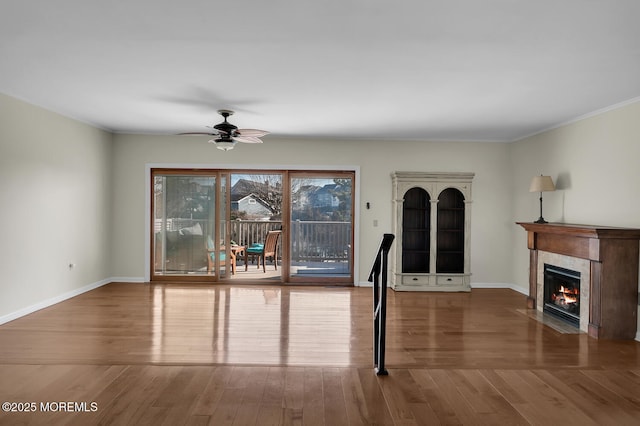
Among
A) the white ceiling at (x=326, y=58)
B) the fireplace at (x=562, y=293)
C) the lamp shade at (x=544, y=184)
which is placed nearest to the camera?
the white ceiling at (x=326, y=58)

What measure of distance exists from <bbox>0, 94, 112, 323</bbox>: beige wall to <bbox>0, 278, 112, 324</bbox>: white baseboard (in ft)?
0.04

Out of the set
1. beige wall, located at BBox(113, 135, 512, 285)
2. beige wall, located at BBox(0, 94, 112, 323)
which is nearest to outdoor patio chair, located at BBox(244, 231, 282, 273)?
beige wall, located at BBox(113, 135, 512, 285)

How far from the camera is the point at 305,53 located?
3.24 metres

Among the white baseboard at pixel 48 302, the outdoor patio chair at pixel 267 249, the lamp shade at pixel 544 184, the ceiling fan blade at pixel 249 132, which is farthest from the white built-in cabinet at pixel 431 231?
the white baseboard at pixel 48 302

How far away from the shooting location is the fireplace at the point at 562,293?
4763 mm

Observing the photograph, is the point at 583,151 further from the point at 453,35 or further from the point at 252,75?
the point at 252,75

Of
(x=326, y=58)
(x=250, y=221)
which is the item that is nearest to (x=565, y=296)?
(x=326, y=58)

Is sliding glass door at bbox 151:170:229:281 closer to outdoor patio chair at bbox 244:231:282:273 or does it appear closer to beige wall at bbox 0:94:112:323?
outdoor patio chair at bbox 244:231:282:273

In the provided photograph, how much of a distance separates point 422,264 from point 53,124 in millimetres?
5768

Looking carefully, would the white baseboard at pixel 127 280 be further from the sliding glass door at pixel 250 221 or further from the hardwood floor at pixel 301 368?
the hardwood floor at pixel 301 368

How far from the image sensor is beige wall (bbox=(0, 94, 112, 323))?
4.64 m

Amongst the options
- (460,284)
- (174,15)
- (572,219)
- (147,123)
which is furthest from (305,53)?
(460,284)

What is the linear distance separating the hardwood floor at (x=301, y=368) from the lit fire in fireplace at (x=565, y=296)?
0.43 m

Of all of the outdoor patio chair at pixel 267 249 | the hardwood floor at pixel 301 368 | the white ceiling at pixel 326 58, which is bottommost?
the hardwood floor at pixel 301 368
